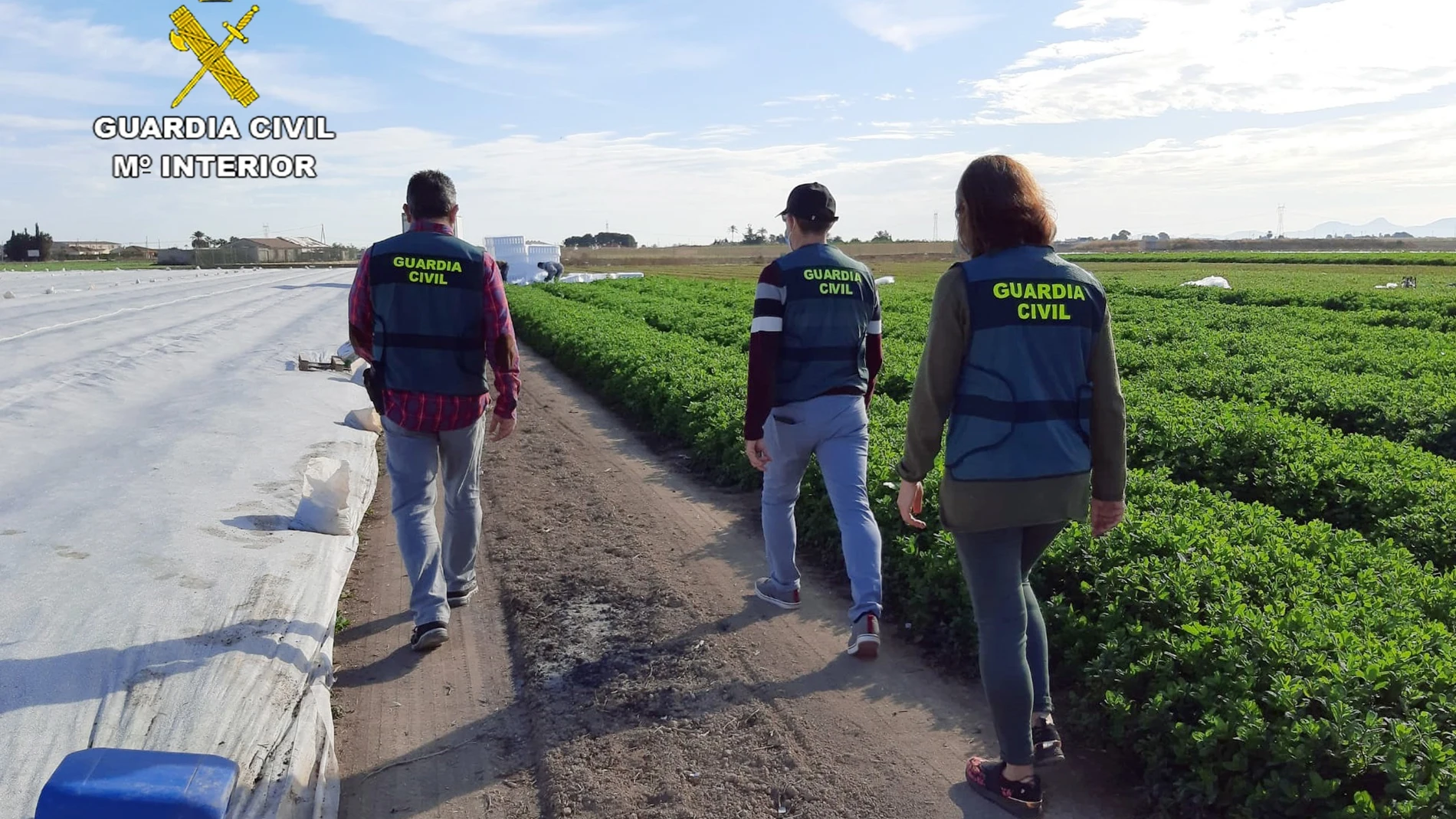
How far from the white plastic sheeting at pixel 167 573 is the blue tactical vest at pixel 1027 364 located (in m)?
2.45

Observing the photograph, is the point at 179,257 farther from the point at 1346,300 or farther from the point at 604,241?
the point at 1346,300

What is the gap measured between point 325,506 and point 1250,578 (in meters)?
4.58

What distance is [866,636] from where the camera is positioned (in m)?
4.37

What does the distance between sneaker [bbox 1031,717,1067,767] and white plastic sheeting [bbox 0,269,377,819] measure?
243 centimetres

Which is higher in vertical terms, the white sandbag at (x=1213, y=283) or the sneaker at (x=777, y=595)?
the white sandbag at (x=1213, y=283)

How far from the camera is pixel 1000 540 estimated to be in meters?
2.95

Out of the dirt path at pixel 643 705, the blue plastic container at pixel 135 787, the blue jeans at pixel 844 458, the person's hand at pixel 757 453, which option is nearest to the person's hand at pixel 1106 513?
the dirt path at pixel 643 705

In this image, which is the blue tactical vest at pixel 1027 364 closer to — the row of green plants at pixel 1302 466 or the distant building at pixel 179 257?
the row of green plants at pixel 1302 466

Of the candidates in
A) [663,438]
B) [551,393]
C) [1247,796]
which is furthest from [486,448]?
[1247,796]

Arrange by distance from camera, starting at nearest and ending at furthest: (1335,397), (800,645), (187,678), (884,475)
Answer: (187,678)
(800,645)
(884,475)
(1335,397)

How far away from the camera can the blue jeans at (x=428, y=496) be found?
14.6 feet

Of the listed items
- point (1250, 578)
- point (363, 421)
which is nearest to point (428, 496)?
point (1250, 578)

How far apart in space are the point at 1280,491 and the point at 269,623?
18.9 feet

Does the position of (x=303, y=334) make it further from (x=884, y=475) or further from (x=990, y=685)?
(x=990, y=685)
